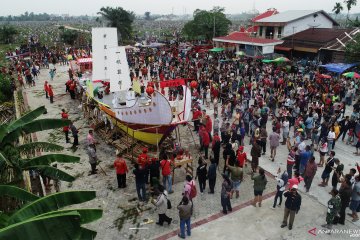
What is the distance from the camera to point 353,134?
14.4 m

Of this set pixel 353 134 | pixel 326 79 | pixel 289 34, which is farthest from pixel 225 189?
pixel 289 34

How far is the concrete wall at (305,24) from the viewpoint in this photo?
3781 cm

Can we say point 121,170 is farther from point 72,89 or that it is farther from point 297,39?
point 297,39

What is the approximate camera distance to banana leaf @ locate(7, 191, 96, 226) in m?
4.77

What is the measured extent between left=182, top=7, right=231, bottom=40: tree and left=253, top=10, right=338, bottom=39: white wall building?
281 inches

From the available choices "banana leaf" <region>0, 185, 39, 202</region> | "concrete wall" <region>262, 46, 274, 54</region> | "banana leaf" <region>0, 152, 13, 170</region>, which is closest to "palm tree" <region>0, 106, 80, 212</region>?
"banana leaf" <region>0, 152, 13, 170</region>

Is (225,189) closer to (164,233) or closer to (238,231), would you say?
(238,231)

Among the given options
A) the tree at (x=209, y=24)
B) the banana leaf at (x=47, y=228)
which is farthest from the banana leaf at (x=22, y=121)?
the tree at (x=209, y=24)

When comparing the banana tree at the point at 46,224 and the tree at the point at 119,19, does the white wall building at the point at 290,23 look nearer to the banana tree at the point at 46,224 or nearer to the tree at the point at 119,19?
the tree at the point at 119,19

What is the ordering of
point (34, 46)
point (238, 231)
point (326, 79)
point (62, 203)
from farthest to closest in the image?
point (34, 46) < point (326, 79) < point (238, 231) < point (62, 203)

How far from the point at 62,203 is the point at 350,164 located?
463 inches

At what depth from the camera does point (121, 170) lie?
430 inches

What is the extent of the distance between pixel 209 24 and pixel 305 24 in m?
14.3

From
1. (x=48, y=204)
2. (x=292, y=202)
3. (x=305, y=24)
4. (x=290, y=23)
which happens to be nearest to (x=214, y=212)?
(x=292, y=202)
